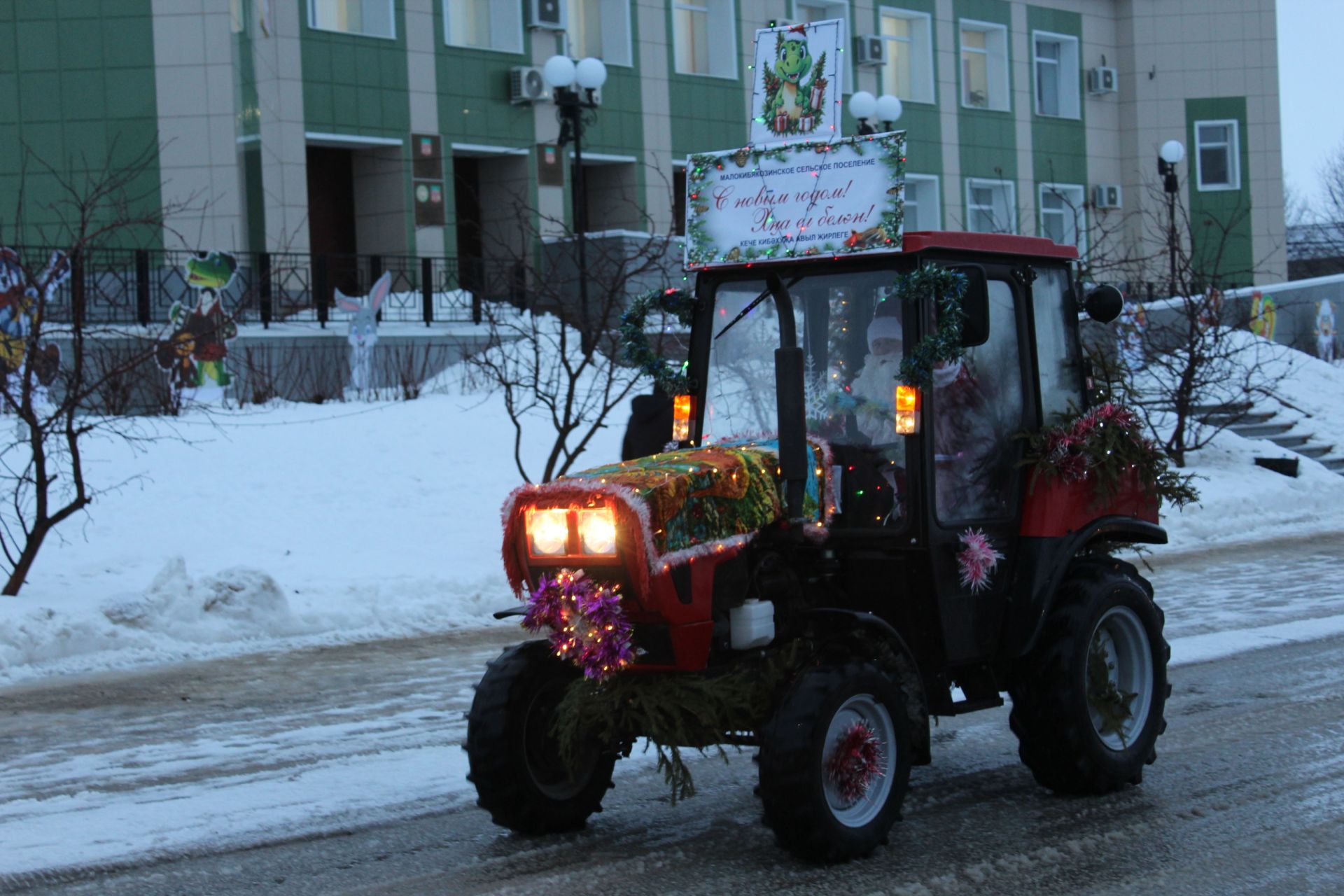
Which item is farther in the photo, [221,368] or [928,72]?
[928,72]

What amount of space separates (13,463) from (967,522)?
38.1 ft

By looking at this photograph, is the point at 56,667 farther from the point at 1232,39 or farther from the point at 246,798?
the point at 1232,39

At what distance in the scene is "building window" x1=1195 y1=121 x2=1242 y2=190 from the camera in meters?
42.8

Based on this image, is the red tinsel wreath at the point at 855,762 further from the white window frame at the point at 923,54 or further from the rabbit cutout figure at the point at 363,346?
the white window frame at the point at 923,54

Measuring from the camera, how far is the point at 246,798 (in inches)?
283

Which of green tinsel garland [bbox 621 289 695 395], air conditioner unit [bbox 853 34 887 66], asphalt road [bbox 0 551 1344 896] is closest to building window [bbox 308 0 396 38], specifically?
Result: air conditioner unit [bbox 853 34 887 66]

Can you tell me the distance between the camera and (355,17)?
1130 inches

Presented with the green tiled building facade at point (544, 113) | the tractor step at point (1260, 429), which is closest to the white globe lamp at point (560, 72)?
the green tiled building facade at point (544, 113)

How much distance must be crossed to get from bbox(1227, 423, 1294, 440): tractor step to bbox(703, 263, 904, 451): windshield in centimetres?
1807

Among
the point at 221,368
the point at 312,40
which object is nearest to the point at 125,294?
the point at 221,368

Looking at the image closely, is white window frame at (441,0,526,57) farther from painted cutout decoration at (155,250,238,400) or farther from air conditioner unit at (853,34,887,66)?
air conditioner unit at (853,34,887,66)

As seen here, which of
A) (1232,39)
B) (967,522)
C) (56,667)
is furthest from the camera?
(1232,39)

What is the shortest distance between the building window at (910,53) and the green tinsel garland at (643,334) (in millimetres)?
31443

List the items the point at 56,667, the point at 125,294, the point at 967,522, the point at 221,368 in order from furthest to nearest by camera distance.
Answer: the point at 125,294 < the point at 221,368 < the point at 56,667 < the point at 967,522
